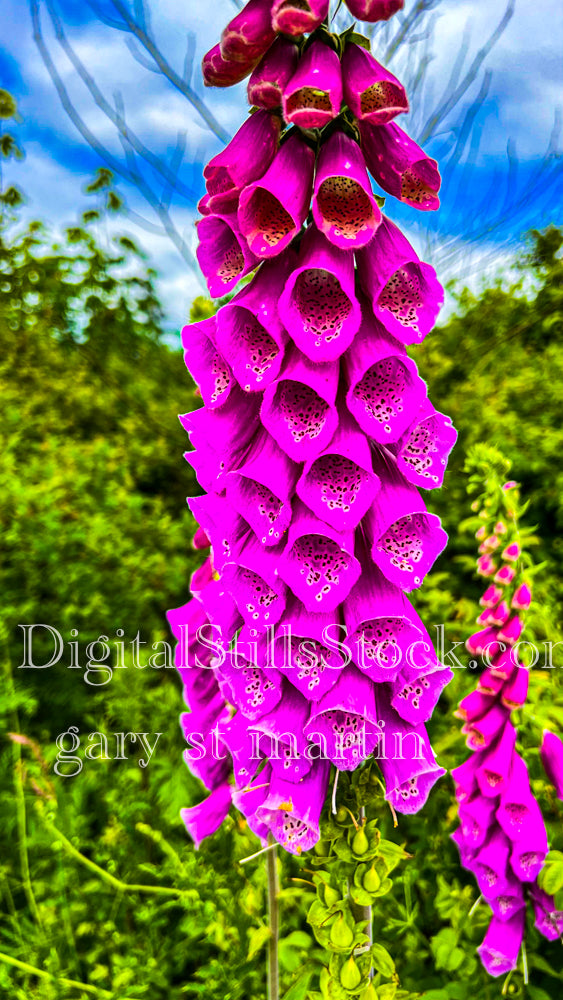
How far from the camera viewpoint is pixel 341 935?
1030 mm

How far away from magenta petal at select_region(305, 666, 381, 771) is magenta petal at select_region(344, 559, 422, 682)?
27 mm

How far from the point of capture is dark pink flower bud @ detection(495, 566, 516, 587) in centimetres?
149

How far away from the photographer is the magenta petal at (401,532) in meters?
1.06

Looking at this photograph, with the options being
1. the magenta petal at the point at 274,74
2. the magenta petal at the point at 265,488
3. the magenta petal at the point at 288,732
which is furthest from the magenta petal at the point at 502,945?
the magenta petal at the point at 274,74

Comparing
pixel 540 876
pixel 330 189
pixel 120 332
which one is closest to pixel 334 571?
pixel 330 189

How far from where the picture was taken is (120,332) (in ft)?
15.8

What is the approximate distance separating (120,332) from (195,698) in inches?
150

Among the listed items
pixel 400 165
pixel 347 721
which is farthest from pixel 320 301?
pixel 347 721

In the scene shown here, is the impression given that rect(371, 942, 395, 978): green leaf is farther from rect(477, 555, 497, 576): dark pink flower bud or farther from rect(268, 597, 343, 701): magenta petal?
rect(477, 555, 497, 576): dark pink flower bud

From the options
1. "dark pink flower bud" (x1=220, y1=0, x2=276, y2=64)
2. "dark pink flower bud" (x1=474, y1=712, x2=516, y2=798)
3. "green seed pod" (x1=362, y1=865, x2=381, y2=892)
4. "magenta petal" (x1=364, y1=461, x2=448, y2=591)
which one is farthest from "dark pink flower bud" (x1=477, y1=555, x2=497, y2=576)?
"dark pink flower bud" (x1=220, y1=0, x2=276, y2=64)

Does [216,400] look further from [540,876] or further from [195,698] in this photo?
[540,876]

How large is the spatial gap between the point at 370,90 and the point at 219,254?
0.31 metres

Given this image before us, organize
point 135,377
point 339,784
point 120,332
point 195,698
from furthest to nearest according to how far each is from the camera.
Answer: point 120,332, point 135,377, point 195,698, point 339,784

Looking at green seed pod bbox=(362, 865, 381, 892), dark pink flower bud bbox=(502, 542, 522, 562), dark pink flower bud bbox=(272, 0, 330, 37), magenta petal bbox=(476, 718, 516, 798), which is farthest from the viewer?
magenta petal bbox=(476, 718, 516, 798)
